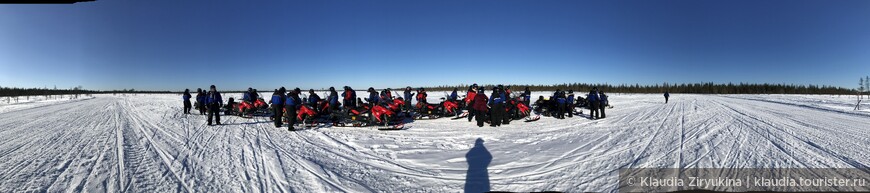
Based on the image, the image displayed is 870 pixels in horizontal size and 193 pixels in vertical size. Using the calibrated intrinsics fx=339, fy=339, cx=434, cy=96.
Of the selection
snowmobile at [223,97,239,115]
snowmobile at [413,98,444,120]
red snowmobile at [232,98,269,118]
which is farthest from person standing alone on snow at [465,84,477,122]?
snowmobile at [223,97,239,115]

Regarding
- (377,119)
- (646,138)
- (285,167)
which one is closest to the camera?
(285,167)

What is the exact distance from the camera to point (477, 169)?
4.54 m

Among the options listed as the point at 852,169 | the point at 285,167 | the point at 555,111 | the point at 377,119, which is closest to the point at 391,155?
the point at 285,167

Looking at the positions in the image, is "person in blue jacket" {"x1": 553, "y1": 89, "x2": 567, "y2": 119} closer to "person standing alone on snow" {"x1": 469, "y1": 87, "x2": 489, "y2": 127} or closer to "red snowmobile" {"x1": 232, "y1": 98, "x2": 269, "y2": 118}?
"person standing alone on snow" {"x1": 469, "y1": 87, "x2": 489, "y2": 127}

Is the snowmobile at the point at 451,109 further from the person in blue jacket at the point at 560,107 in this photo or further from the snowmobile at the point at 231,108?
the snowmobile at the point at 231,108

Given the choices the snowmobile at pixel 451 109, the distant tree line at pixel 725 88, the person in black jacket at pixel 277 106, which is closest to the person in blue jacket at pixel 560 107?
the snowmobile at pixel 451 109

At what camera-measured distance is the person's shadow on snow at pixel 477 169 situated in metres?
3.78

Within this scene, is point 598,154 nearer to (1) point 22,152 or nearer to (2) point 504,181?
(2) point 504,181

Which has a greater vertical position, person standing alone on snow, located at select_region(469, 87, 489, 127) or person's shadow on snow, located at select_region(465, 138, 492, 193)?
person standing alone on snow, located at select_region(469, 87, 489, 127)

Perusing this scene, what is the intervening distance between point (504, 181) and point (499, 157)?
1.24 m

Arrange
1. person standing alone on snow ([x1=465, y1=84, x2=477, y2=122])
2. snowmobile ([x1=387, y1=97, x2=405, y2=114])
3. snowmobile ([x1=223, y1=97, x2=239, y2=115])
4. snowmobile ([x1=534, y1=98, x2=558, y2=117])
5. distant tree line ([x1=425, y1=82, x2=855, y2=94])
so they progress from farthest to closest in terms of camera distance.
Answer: distant tree line ([x1=425, y1=82, x2=855, y2=94]), snowmobile ([x1=223, y1=97, x2=239, y2=115]), snowmobile ([x1=534, y1=98, x2=558, y2=117]), snowmobile ([x1=387, y1=97, x2=405, y2=114]), person standing alone on snow ([x1=465, y1=84, x2=477, y2=122])

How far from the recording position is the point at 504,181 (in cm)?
399

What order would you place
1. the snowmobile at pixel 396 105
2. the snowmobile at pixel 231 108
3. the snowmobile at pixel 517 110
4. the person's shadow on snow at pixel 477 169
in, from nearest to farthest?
Answer: the person's shadow on snow at pixel 477 169 → the snowmobile at pixel 517 110 → the snowmobile at pixel 396 105 → the snowmobile at pixel 231 108

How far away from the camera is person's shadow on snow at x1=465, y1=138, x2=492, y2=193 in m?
3.78
